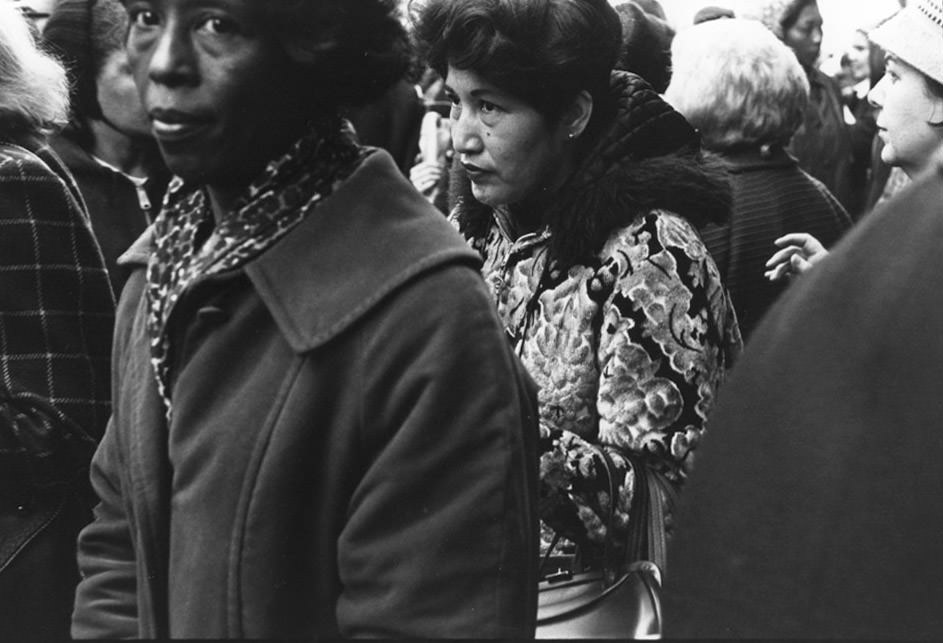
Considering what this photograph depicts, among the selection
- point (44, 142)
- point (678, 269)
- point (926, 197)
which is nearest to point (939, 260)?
point (926, 197)

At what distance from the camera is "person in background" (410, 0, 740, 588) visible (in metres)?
2.99

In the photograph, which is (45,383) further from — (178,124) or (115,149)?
(115,149)

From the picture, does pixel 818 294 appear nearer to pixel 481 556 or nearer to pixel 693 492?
pixel 693 492

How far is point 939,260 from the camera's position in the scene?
113 cm

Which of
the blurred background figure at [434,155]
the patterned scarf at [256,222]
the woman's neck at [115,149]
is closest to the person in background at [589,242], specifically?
the patterned scarf at [256,222]

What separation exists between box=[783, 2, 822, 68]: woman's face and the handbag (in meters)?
4.83

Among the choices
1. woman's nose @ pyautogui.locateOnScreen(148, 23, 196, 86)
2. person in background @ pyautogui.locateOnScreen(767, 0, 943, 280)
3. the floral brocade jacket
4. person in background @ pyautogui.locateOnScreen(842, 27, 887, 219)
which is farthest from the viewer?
person in background @ pyautogui.locateOnScreen(842, 27, 887, 219)

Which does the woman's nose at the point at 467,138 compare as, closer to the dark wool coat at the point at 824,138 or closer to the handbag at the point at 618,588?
the handbag at the point at 618,588

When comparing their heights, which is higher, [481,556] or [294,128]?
[294,128]

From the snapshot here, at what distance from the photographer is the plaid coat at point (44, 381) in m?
3.06

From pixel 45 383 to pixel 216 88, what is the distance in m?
1.31

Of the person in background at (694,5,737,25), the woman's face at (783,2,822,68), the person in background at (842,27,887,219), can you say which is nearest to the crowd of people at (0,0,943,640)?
the person in background at (694,5,737,25)

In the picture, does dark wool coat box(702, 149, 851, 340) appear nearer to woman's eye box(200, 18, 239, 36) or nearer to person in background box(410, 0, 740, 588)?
person in background box(410, 0, 740, 588)

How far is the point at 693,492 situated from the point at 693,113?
3.51 metres
